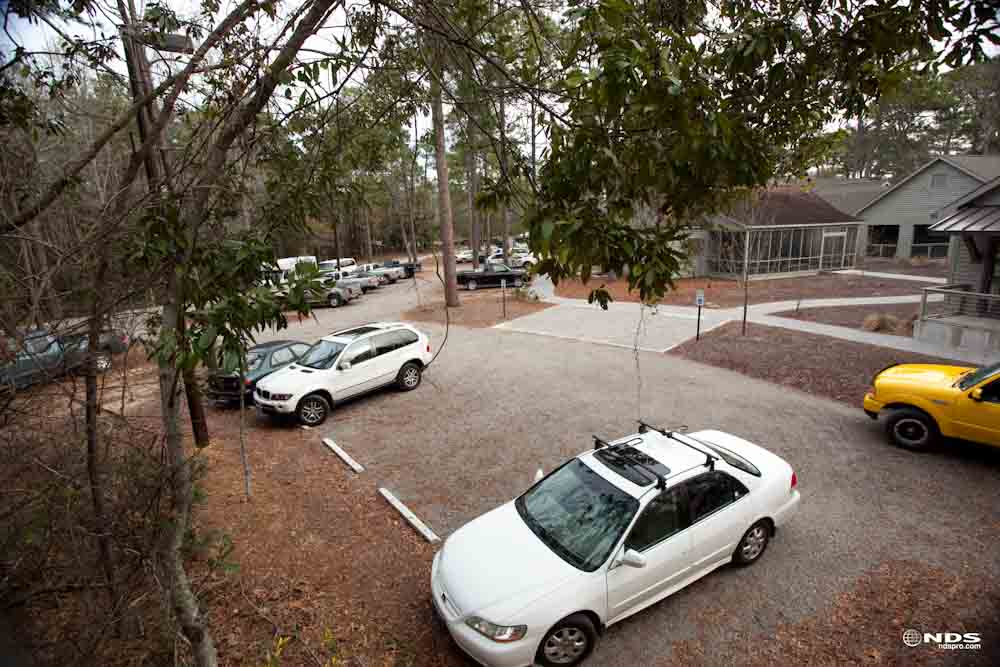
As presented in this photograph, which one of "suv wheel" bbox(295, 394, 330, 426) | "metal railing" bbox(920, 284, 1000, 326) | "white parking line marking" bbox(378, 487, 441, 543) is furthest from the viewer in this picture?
"metal railing" bbox(920, 284, 1000, 326)

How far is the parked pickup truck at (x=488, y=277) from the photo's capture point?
93.3ft

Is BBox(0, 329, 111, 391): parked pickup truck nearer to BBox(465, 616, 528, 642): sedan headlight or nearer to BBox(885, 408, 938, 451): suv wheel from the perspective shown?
BBox(465, 616, 528, 642): sedan headlight

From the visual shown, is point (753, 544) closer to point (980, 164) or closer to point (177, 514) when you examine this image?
point (177, 514)

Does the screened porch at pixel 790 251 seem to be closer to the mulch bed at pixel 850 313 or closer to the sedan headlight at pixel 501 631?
the mulch bed at pixel 850 313

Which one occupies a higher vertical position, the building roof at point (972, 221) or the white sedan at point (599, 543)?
the building roof at point (972, 221)

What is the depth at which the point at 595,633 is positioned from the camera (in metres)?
4.13

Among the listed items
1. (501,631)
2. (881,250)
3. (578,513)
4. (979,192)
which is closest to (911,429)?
(578,513)

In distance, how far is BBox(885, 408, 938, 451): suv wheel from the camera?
7.13 meters

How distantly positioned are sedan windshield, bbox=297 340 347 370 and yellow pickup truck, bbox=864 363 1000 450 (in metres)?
9.58

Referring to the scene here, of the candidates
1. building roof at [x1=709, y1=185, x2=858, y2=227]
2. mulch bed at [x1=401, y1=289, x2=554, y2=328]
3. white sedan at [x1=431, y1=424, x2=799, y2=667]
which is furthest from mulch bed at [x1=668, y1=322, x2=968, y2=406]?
building roof at [x1=709, y1=185, x2=858, y2=227]

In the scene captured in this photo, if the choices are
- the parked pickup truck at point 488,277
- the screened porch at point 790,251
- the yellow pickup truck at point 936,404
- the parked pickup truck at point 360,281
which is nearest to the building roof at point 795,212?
the screened porch at point 790,251

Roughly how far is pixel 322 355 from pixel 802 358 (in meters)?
11.3

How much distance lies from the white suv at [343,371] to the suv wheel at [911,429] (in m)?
8.59

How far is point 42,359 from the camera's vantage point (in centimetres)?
327
